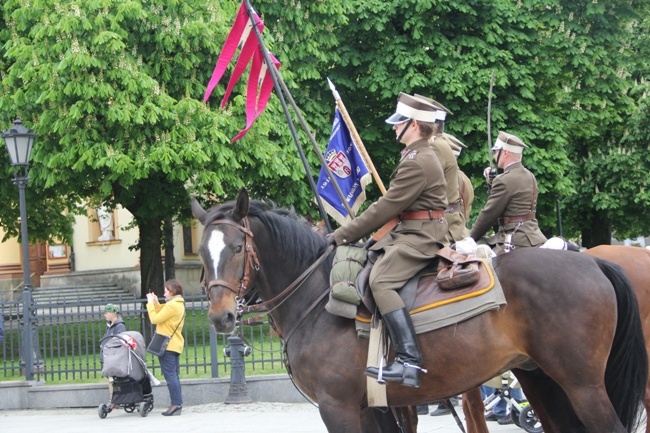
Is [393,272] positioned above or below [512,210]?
below

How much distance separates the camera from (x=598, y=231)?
32.7 meters

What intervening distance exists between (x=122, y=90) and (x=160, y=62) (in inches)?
47.3

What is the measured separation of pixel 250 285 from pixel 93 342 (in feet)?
32.9

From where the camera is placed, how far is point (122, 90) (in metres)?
21.9

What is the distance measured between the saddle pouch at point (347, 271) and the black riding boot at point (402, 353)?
0.35 metres

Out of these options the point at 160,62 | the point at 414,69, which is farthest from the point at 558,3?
the point at 160,62

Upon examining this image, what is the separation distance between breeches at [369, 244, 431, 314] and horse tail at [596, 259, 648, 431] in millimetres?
1343

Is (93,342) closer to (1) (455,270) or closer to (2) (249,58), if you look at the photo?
(2) (249,58)

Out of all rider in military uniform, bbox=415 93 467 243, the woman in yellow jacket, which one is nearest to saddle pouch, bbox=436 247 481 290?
rider in military uniform, bbox=415 93 467 243

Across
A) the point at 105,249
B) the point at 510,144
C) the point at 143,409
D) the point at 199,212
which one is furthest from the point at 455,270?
the point at 105,249

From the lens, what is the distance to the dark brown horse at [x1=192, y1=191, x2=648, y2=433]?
6.86m

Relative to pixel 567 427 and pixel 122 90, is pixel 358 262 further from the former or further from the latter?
pixel 122 90

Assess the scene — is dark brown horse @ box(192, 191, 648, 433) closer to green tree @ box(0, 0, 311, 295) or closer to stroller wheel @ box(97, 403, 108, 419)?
stroller wheel @ box(97, 403, 108, 419)

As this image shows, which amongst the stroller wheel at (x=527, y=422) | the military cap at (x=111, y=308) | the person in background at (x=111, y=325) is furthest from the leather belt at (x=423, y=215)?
the military cap at (x=111, y=308)
